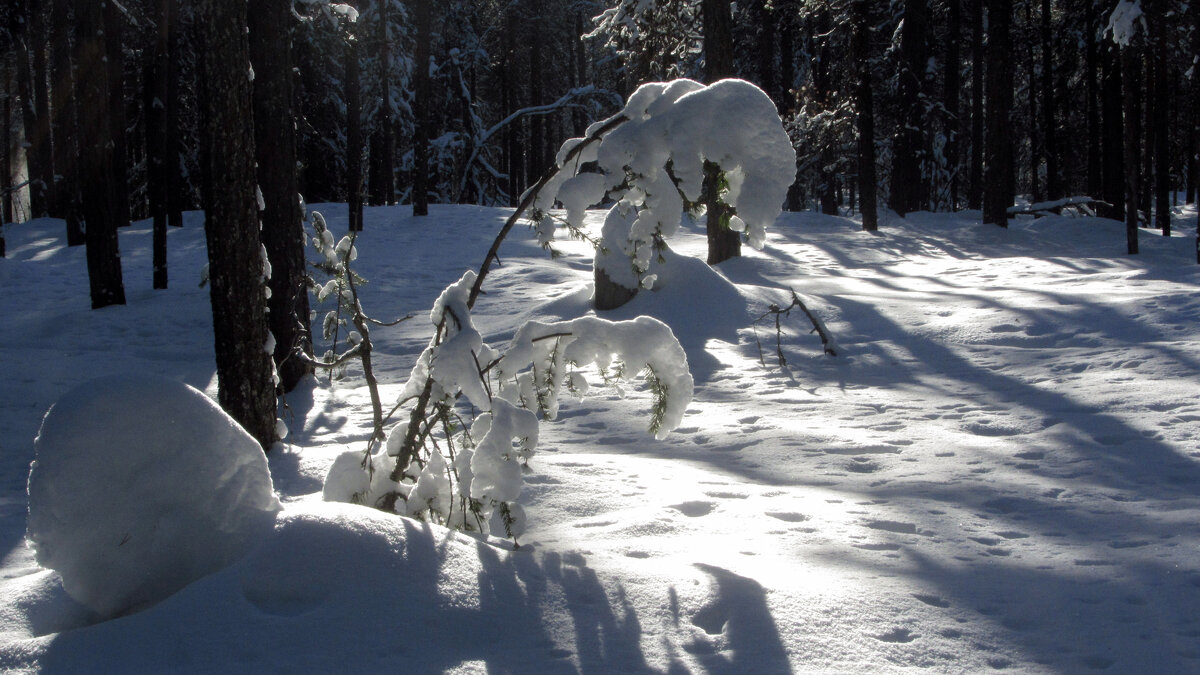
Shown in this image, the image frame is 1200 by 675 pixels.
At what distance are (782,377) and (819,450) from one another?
237cm

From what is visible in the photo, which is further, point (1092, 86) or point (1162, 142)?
point (1162, 142)

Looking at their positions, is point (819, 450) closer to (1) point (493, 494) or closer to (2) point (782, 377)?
(2) point (782, 377)

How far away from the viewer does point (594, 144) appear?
379 cm

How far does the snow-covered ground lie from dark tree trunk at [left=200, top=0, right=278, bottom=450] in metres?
0.83

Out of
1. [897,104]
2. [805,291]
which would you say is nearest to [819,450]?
[805,291]

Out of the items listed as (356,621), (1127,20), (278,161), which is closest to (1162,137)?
(1127,20)

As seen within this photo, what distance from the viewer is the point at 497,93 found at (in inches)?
1423

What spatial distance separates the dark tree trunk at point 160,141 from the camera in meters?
13.5

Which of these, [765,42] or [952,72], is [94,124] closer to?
[765,42]

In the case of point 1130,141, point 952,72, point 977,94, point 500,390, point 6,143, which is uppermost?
point 6,143

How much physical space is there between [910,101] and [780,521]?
20.3m

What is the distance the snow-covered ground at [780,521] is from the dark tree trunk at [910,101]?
11.8m

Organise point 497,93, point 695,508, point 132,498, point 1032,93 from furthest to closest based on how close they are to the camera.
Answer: point 497,93 → point 1032,93 → point 695,508 → point 132,498

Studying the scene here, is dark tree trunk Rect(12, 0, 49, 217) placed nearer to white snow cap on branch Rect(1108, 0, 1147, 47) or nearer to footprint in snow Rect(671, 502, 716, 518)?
footprint in snow Rect(671, 502, 716, 518)
